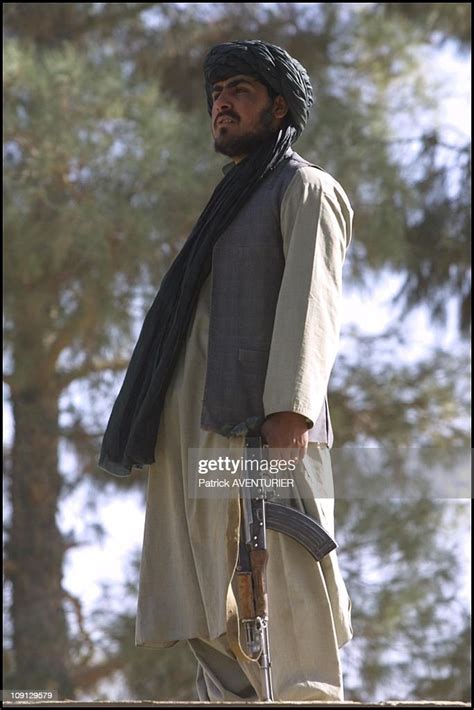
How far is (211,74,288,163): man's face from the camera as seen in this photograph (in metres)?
3.40

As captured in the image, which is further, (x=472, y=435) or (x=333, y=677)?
(x=472, y=435)

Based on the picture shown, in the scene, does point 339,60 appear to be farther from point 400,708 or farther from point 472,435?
point 400,708

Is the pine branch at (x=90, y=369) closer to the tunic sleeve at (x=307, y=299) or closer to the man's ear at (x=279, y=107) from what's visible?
the man's ear at (x=279, y=107)

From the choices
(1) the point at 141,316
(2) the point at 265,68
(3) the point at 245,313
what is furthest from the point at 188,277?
(1) the point at 141,316

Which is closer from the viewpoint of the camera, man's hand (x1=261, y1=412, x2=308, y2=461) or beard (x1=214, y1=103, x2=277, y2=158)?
man's hand (x1=261, y1=412, x2=308, y2=461)

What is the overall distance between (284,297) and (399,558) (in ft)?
21.9

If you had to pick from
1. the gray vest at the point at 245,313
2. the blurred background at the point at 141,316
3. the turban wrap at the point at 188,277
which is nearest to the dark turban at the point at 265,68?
the turban wrap at the point at 188,277

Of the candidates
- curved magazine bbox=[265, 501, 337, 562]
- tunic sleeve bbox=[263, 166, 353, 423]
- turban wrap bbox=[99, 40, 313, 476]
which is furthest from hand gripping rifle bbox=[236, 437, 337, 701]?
turban wrap bbox=[99, 40, 313, 476]

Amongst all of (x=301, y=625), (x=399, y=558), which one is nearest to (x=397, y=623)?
(x=399, y=558)

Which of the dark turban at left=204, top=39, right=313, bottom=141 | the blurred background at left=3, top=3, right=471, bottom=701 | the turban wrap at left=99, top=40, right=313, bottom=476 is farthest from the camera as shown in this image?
the blurred background at left=3, top=3, right=471, bottom=701

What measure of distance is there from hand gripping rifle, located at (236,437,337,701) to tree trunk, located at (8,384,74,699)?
20.8ft

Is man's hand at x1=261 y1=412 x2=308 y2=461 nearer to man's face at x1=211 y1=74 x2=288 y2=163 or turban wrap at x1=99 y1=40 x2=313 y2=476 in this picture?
turban wrap at x1=99 y1=40 x2=313 y2=476

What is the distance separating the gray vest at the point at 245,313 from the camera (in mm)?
3102

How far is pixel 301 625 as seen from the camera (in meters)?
3.04
